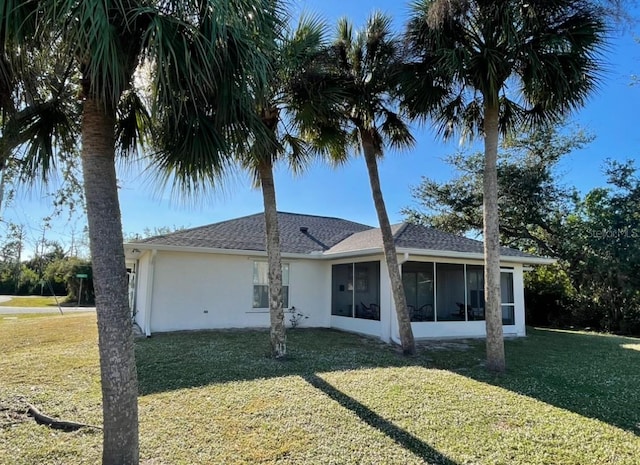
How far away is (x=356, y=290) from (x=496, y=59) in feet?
26.7

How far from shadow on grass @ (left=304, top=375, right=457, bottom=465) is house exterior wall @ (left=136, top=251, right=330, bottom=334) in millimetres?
6865

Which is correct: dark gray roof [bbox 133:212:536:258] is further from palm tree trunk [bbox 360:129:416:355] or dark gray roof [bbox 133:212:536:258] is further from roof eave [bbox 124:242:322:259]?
palm tree trunk [bbox 360:129:416:355]

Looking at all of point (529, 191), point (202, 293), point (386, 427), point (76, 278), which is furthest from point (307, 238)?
point (76, 278)

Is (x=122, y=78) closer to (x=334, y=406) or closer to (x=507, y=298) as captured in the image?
(x=334, y=406)

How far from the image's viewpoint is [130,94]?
166 inches

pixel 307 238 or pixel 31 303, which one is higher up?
pixel 307 238

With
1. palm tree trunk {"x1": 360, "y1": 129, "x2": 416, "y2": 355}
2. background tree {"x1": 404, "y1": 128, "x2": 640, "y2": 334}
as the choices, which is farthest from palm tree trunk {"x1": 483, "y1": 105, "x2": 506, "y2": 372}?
background tree {"x1": 404, "y1": 128, "x2": 640, "y2": 334}

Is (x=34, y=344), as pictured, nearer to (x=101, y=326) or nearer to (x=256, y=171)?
(x=256, y=171)

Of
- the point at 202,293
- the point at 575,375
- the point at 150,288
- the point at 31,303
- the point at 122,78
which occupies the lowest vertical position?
the point at 31,303

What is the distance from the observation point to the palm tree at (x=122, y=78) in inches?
117

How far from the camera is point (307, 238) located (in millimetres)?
15805

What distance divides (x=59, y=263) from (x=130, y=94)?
3861cm

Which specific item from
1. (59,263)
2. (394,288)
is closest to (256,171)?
(394,288)

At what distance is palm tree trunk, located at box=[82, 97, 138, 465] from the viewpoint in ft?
10.6
